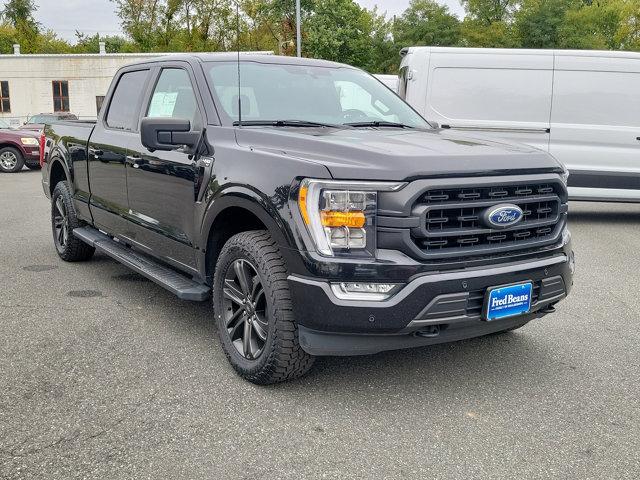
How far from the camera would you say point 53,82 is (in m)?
43.4

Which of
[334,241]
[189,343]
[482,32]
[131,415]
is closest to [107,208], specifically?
[189,343]

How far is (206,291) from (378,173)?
149 centimetres

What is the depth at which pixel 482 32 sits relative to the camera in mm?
57125

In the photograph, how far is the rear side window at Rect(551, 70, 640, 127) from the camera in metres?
9.12

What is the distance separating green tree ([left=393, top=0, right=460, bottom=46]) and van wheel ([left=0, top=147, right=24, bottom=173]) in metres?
44.9

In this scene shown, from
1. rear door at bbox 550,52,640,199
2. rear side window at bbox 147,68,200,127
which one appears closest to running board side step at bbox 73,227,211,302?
rear side window at bbox 147,68,200,127

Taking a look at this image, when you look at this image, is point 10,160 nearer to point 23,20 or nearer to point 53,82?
point 53,82

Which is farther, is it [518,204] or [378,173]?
[518,204]

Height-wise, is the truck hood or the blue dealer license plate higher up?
the truck hood

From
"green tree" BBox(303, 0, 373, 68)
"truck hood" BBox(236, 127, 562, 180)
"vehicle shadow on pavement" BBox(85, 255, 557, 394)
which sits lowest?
"vehicle shadow on pavement" BBox(85, 255, 557, 394)

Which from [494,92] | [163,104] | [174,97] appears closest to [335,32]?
[494,92]

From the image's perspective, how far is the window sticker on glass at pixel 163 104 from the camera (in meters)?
4.56

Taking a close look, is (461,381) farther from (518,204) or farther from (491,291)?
(518,204)

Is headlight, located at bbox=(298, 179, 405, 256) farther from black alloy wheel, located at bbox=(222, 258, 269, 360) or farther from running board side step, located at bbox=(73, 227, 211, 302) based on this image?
running board side step, located at bbox=(73, 227, 211, 302)
